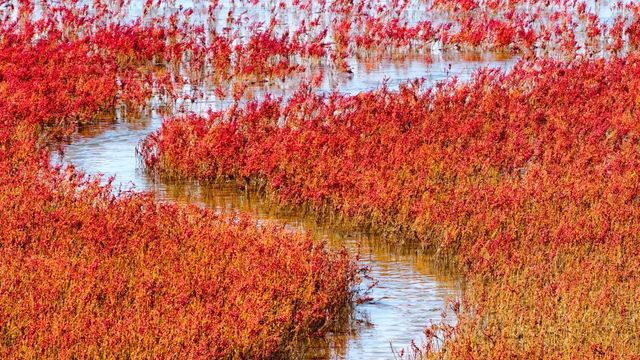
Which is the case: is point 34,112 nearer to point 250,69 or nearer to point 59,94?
point 59,94

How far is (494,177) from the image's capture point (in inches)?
539

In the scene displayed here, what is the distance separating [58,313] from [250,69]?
1156 centimetres

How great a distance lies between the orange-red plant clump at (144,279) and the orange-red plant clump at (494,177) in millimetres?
1128

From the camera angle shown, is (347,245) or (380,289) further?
(347,245)

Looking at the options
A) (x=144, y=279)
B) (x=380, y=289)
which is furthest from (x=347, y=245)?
(x=144, y=279)

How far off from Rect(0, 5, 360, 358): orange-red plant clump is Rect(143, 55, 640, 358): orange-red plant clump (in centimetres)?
113

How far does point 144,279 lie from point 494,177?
5.52m

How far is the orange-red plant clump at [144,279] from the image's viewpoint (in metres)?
8.02

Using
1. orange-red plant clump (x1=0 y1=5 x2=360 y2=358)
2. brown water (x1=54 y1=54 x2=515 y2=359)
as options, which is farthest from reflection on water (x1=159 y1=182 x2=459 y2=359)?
orange-red plant clump (x1=0 y1=5 x2=360 y2=358)

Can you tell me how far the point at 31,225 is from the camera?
35.0 feet

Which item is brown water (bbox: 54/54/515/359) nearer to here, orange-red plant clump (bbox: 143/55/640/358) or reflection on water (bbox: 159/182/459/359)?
reflection on water (bbox: 159/182/459/359)

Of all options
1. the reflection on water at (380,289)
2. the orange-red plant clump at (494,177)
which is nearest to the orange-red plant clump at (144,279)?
the reflection on water at (380,289)

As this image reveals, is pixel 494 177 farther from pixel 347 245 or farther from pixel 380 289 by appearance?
pixel 380 289

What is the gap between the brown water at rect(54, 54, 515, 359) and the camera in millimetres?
9570
